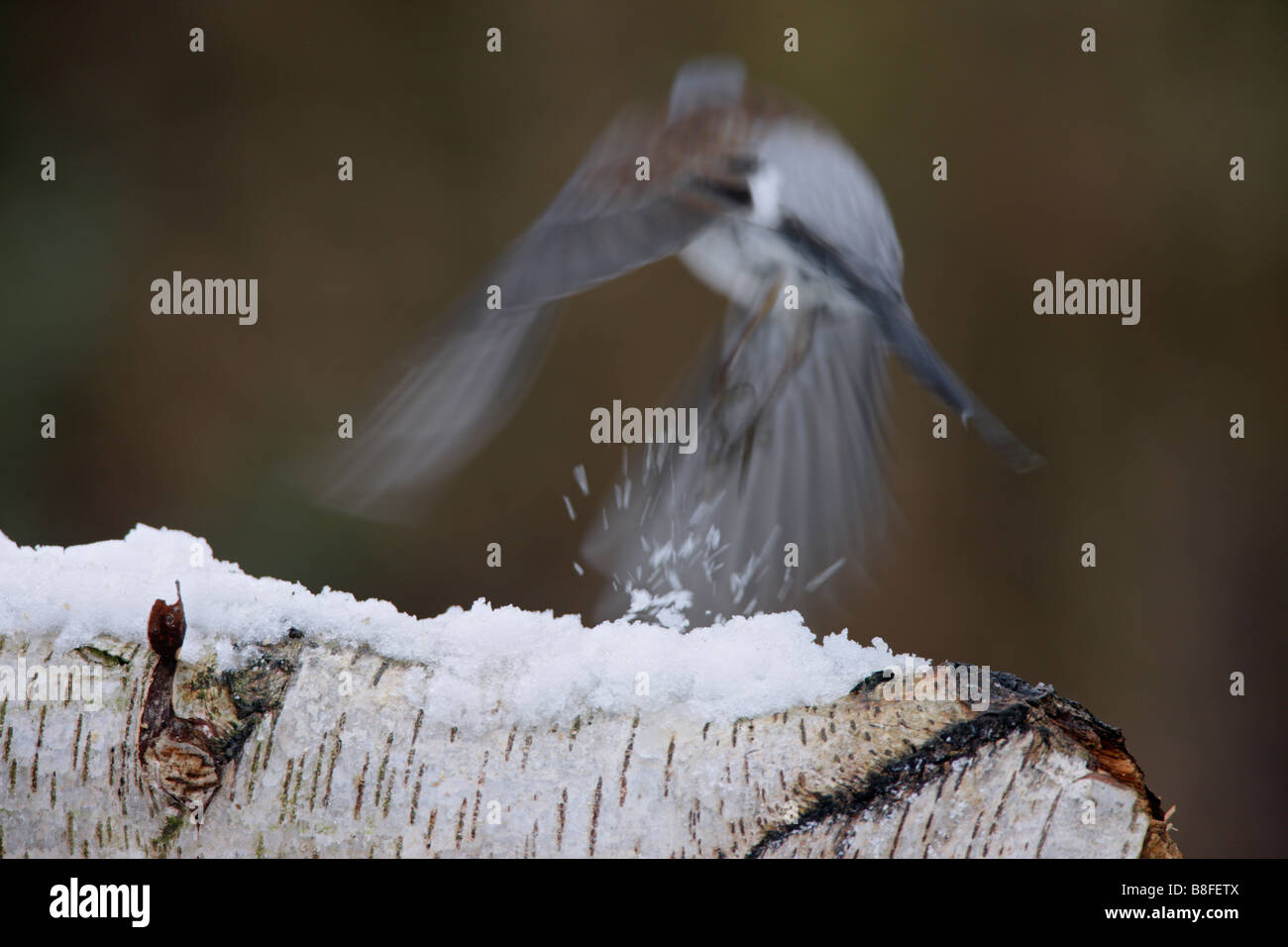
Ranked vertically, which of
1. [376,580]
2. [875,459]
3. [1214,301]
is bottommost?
[376,580]

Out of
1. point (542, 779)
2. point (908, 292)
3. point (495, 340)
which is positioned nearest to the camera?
point (542, 779)

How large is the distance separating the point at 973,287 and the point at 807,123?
3.95 ft

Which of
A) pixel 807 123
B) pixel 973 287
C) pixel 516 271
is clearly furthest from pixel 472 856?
pixel 973 287

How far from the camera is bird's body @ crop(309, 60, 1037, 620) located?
2.81 feet

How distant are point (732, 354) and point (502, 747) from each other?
0.75 m

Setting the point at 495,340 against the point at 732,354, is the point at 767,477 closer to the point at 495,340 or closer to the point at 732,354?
the point at 732,354

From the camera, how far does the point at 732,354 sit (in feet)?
4.12

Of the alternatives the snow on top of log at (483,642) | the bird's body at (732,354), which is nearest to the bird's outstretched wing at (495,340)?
the bird's body at (732,354)

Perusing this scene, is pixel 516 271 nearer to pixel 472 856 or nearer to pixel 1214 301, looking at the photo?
pixel 472 856

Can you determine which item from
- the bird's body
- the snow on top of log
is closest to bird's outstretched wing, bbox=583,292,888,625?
the bird's body

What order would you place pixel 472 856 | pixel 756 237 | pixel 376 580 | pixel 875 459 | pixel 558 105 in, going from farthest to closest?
pixel 558 105 < pixel 376 580 < pixel 875 459 < pixel 756 237 < pixel 472 856

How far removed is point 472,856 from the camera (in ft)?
1.95

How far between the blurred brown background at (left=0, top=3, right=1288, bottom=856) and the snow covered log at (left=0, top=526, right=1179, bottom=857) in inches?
57.1

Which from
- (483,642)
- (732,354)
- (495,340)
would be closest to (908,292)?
(732,354)
